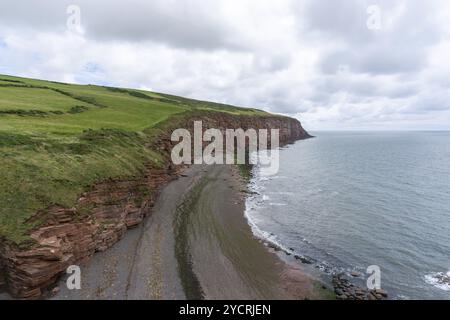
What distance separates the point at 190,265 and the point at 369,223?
89.8ft

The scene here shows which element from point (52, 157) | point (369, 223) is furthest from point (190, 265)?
point (369, 223)

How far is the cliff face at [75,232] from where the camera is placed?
858 inches

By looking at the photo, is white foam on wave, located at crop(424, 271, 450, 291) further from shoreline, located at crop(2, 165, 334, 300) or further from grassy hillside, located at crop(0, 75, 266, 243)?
grassy hillside, located at crop(0, 75, 266, 243)

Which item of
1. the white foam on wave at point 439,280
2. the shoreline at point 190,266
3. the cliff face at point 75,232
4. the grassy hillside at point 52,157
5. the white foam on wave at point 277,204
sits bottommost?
the white foam on wave at point 439,280

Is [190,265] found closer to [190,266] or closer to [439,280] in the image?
[190,266]

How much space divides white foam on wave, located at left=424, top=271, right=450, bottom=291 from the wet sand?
438 inches

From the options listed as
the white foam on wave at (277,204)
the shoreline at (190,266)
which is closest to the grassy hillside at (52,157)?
the shoreline at (190,266)

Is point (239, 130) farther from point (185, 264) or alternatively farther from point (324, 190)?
point (185, 264)

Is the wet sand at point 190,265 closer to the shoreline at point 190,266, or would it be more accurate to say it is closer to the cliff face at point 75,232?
the shoreline at point 190,266

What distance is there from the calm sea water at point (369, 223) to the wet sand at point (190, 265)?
15.9 feet

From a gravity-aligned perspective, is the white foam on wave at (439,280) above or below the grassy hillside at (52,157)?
below

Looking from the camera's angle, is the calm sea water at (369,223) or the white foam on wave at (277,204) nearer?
the calm sea water at (369,223)

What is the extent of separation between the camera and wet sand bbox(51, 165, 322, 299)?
24.0m
